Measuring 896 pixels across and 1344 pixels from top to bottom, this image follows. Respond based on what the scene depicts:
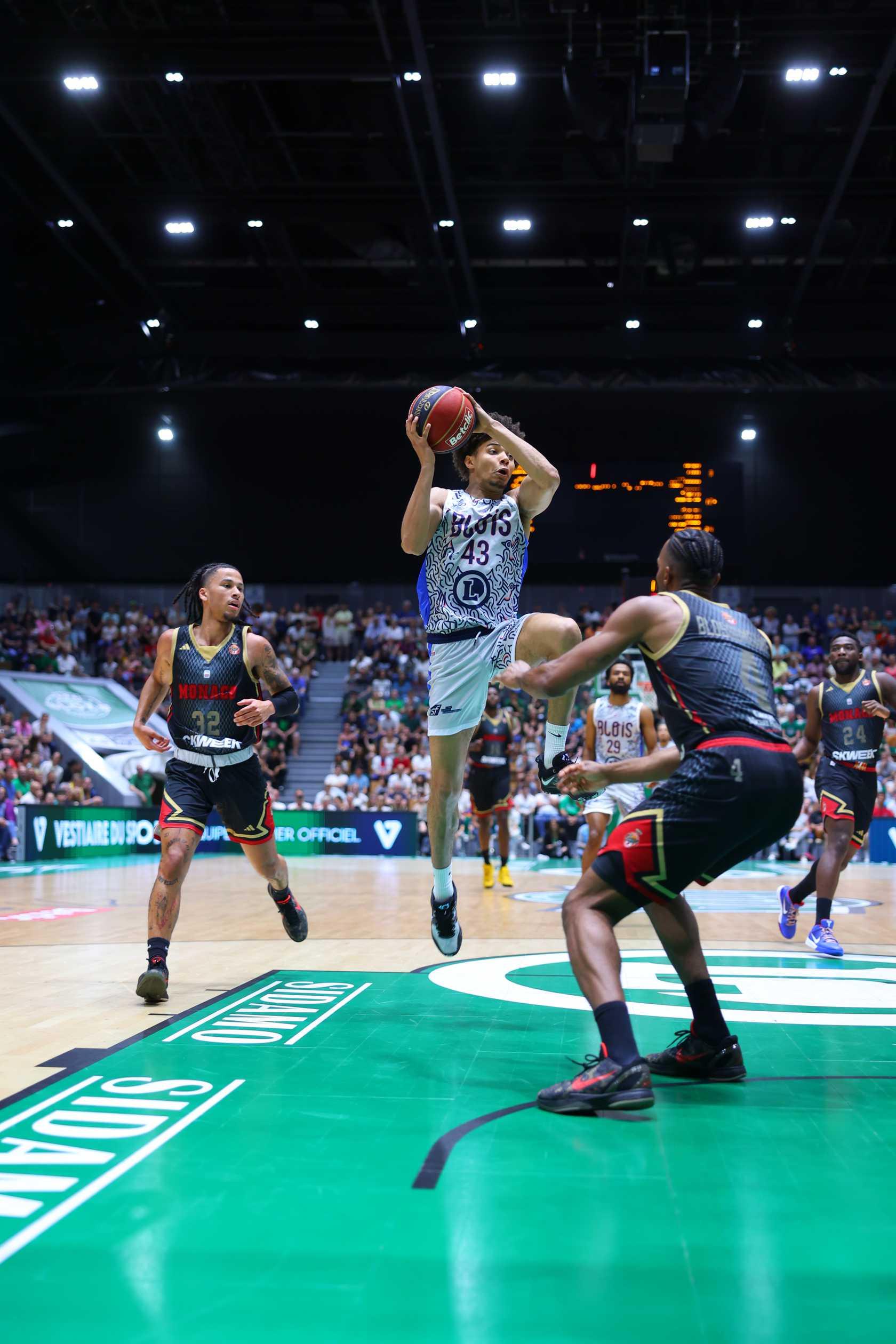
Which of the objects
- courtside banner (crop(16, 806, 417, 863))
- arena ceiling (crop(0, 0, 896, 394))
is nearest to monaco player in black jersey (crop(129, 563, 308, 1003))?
arena ceiling (crop(0, 0, 896, 394))

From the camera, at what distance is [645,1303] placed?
208 cm

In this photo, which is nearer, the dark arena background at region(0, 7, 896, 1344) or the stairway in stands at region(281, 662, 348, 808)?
the dark arena background at region(0, 7, 896, 1344)

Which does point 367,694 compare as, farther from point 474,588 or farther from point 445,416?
point 445,416

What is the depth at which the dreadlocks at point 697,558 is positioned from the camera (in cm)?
391

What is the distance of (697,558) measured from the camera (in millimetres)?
3908

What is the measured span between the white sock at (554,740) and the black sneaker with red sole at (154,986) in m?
2.05

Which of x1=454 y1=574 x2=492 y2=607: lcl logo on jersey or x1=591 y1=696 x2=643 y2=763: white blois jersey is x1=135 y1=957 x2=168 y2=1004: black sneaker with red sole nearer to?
x1=454 y1=574 x2=492 y2=607: lcl logo on jersey

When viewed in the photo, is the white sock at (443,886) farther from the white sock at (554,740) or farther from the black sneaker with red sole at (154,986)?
the black sneaker with red sole at (154,986)

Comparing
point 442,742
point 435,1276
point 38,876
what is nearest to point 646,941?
point 442,742

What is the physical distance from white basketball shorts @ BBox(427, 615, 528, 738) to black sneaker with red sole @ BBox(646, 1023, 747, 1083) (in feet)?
5.80

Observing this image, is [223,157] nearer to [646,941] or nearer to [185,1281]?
[646,941]

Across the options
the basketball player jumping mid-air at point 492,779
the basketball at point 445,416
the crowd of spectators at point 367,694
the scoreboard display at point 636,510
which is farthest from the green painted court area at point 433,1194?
the scoreboard display at point 636,510

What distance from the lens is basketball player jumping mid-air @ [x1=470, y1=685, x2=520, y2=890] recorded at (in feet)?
42.0

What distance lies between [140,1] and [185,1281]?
18572 mm
